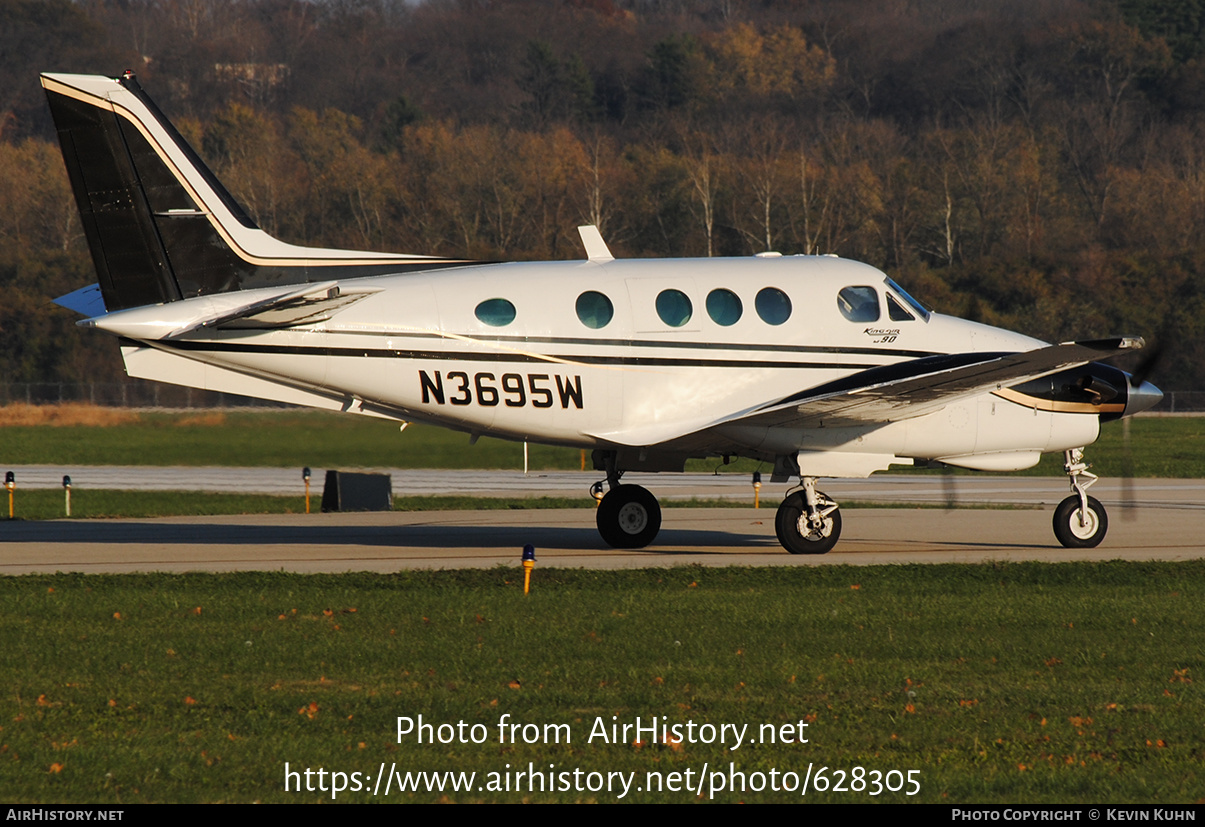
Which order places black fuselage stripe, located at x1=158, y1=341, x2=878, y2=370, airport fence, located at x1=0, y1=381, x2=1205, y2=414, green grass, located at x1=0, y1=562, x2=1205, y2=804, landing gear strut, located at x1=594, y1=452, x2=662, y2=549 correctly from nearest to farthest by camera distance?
green grass, located at x1=0, y1=562, x2=1205, y2=804
black fuselage stripe, located at x1=158, y1=341, x2=878, y2=370
landing gear strut, located at x1=594, y1=452, x2=662, y2=549
airport fence, located at x1=0, y1=381, x2=1205, y2=414

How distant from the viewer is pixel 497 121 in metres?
120

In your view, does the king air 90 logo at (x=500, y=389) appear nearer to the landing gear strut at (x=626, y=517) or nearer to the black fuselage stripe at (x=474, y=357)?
the black fuselage stripe at (x=474, y=357)

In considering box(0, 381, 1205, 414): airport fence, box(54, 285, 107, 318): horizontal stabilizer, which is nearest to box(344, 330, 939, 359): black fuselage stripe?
box(54, 285, 107, 318): horizontal stabilizer

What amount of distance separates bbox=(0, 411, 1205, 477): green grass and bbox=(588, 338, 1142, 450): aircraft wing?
10.8 m

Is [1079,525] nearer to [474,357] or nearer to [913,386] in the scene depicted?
[913,386]

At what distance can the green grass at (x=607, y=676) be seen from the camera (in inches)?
356

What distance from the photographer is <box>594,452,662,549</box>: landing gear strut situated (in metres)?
21.0

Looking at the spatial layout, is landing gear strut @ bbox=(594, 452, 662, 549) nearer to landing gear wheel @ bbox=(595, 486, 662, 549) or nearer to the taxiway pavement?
landing gear wheel @ bbox=(595, 486, 662, 549)

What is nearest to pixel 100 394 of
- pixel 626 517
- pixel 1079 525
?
pixel 626 517

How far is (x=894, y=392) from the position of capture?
1802 cm

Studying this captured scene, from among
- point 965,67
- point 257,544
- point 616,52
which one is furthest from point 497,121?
point 257,544

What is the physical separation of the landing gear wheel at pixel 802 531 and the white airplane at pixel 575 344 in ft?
0.09

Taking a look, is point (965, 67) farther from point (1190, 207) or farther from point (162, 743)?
point (162, 743)

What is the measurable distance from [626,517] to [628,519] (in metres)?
0.05
